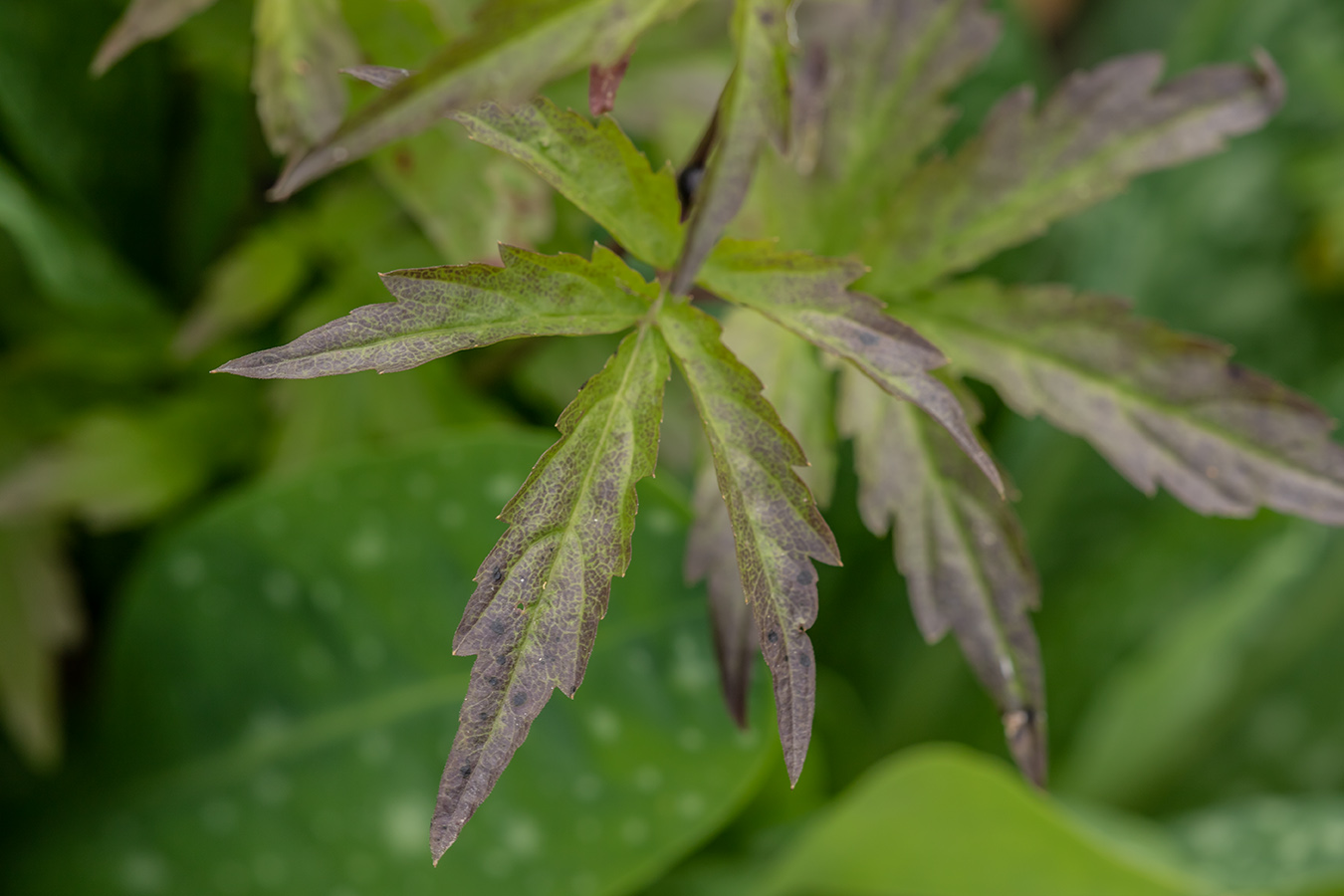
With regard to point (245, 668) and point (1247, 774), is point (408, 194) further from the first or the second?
point (1247, 774)

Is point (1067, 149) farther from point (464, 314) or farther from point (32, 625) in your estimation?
point (32, 625)

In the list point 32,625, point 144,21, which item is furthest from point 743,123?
point 32,625

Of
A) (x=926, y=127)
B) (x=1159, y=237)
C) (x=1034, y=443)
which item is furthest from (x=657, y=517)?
(x=1159, y=237)

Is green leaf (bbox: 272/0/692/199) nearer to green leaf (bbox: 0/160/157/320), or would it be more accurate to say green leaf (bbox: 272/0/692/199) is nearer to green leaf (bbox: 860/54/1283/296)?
green leaf (bbox: 860/54/1283/296)

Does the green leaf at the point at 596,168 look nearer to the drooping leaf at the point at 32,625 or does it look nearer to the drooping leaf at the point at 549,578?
the drooping leaf at the point at 549,578

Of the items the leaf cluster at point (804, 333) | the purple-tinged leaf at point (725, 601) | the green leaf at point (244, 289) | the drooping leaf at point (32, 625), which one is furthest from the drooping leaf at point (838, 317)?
the drooping leaf at point (32, 625)

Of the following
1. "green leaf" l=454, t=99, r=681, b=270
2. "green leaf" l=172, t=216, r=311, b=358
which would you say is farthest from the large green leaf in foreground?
"green leaf" l=454, t=99, r=681, b=270
